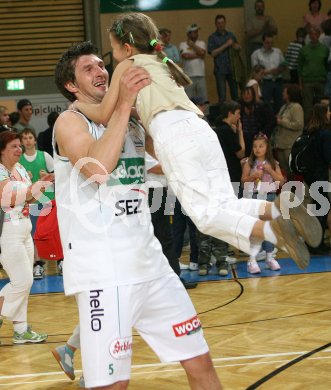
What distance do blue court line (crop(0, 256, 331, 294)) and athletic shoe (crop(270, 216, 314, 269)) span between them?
5854mm

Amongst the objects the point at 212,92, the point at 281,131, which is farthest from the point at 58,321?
the point at 212,92

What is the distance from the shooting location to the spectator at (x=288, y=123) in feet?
39.8

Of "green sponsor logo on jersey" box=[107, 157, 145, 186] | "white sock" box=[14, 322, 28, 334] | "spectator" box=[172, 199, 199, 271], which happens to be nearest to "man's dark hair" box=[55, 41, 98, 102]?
"green sponsor logo on jersey" box=[107, 157, 145, 186]

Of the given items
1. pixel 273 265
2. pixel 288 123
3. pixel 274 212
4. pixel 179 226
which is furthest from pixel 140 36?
pixel 288 123

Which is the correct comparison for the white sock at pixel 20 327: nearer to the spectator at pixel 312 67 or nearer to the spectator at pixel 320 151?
the spectator at pixel 320 151

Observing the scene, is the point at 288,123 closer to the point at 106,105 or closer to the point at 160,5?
the point at 160,5

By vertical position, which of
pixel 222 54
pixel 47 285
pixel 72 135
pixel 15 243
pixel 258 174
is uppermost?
pixel 222 54

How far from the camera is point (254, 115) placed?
39.5 feet

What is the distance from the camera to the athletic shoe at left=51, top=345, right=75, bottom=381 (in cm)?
569

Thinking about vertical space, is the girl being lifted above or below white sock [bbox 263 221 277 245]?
above

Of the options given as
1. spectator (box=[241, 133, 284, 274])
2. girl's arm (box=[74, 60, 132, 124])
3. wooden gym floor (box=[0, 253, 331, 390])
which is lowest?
wooden gym floor (box=[0, 253, 331, 390])

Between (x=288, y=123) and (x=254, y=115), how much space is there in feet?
1.92

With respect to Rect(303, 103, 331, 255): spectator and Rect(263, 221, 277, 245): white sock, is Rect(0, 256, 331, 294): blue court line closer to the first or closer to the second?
Rect(303, 103, 331, 255): spectator

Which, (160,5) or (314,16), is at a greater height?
(160,5)
